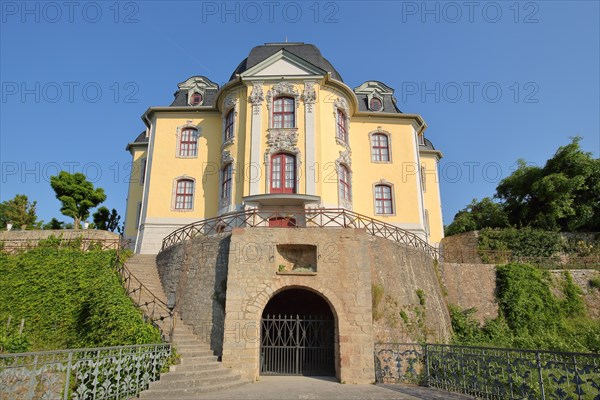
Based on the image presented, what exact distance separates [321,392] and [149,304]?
730 centimetres

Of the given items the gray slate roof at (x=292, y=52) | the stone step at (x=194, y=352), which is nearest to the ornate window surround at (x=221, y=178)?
the gray slate roof at (x=292, y=52)

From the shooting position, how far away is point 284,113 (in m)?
20.6

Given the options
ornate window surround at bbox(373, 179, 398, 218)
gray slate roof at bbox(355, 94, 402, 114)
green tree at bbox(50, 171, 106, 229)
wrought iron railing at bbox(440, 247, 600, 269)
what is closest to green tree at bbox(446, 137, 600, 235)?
wrought iron railing at bbox(440, 247, 600, 269)

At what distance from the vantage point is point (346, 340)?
12.5m

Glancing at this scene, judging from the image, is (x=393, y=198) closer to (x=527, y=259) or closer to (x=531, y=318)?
(x=527, y=259)

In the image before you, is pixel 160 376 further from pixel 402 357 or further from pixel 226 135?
pixel 226 135

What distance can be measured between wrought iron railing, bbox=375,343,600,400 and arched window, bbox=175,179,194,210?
13.3 m

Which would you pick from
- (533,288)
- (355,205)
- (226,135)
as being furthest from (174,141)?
(533,288)

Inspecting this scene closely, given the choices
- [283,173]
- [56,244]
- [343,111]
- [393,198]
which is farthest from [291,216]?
[56,244]

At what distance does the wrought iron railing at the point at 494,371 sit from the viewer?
6.90 meters

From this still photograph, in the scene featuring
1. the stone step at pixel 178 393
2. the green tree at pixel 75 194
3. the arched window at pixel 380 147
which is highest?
the arched window at pixel 380 147

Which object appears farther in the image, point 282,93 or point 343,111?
point 343,111

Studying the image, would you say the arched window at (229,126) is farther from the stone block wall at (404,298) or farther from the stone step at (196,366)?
the stone step at (196,366)

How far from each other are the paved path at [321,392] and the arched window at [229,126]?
13.3 metres
